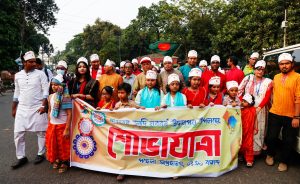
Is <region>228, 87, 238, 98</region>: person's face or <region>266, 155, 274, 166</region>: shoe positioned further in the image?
<region>228, 87, 238, 98</region>: person's face

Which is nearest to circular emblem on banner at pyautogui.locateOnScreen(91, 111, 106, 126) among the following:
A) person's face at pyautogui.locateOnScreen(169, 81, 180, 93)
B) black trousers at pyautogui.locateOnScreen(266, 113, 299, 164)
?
person's face at pyautogui.locateOnScreen(169, 81, 180, 93)

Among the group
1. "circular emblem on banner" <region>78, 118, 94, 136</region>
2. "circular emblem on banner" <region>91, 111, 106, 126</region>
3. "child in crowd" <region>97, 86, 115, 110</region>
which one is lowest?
"circular emblem on banner" <region>78, 118, 94, 136</region>

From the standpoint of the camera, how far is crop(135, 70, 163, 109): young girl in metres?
4.97

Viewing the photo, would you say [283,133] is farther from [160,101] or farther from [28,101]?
[28,101]

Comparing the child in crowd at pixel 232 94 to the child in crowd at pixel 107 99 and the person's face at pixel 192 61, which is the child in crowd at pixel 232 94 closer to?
the person's face at pixel 192 61

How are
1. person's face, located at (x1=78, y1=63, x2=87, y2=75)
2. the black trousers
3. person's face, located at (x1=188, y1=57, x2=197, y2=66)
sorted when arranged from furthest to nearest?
person's face, located at (x1=188, y1=57, x2=197, y2=66), person's face, located at (x1=78, y1=63, x2=87, y2=75), the black trousers

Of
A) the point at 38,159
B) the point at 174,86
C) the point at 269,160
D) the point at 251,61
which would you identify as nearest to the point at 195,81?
the point at 174,86

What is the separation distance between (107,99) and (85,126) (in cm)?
60

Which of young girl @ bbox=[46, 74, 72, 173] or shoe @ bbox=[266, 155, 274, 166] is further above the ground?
young girl @ bbox=[46, 74, 72, 173]

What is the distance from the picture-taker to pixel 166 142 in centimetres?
445

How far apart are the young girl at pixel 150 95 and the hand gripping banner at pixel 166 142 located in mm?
475

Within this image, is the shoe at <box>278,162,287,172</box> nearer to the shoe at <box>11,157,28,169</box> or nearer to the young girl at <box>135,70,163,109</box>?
the young girl at <box>135,70,163,109</box>

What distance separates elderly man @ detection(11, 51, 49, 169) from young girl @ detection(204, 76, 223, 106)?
3.01m

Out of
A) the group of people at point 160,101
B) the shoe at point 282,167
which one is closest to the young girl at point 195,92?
the group of people at point 160,101
